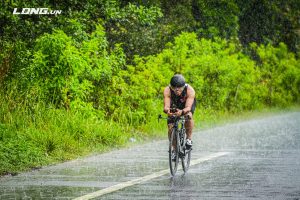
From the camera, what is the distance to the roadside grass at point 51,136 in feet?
50.2

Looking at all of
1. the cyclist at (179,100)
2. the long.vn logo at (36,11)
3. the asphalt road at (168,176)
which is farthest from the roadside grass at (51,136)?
the long.vn logo at (36,11)

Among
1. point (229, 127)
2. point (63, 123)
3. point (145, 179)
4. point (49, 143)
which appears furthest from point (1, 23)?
point (145, 179)

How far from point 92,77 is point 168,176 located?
23.9ft

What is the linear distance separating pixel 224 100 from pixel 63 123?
50.0 ft

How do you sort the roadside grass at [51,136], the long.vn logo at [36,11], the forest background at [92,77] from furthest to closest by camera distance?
the long.vn logo at [36,11], the forest background at [92,77], the roadside grass at [51,136]

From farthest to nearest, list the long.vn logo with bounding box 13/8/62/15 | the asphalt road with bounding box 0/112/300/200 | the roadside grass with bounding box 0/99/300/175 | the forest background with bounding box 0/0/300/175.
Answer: the long.vn logo with bounding box 13/8/62/15 < the forest background with bounding box 0/0/300/175 < the roadside grass with bounding box 0/99/300/175 < the asphalt road with bounding box 0/112/300/200

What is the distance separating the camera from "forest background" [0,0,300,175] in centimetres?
1766

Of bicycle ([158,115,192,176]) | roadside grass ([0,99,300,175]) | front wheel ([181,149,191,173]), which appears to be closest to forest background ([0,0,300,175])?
roadside grass ([0,99,300,175])

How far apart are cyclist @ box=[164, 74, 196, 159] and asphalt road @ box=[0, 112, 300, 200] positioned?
860 mm

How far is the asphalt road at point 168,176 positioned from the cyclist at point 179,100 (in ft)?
2.82

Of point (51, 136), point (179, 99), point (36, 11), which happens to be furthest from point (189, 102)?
point (36, 11)

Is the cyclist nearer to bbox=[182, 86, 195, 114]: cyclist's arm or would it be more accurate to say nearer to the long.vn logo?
bbox=[182, 86, 195, 114]: cyclist's arm

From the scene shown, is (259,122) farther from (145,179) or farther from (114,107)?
(145,179)

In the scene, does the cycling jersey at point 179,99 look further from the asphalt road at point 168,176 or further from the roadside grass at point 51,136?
the roadside grass at point 51,136
